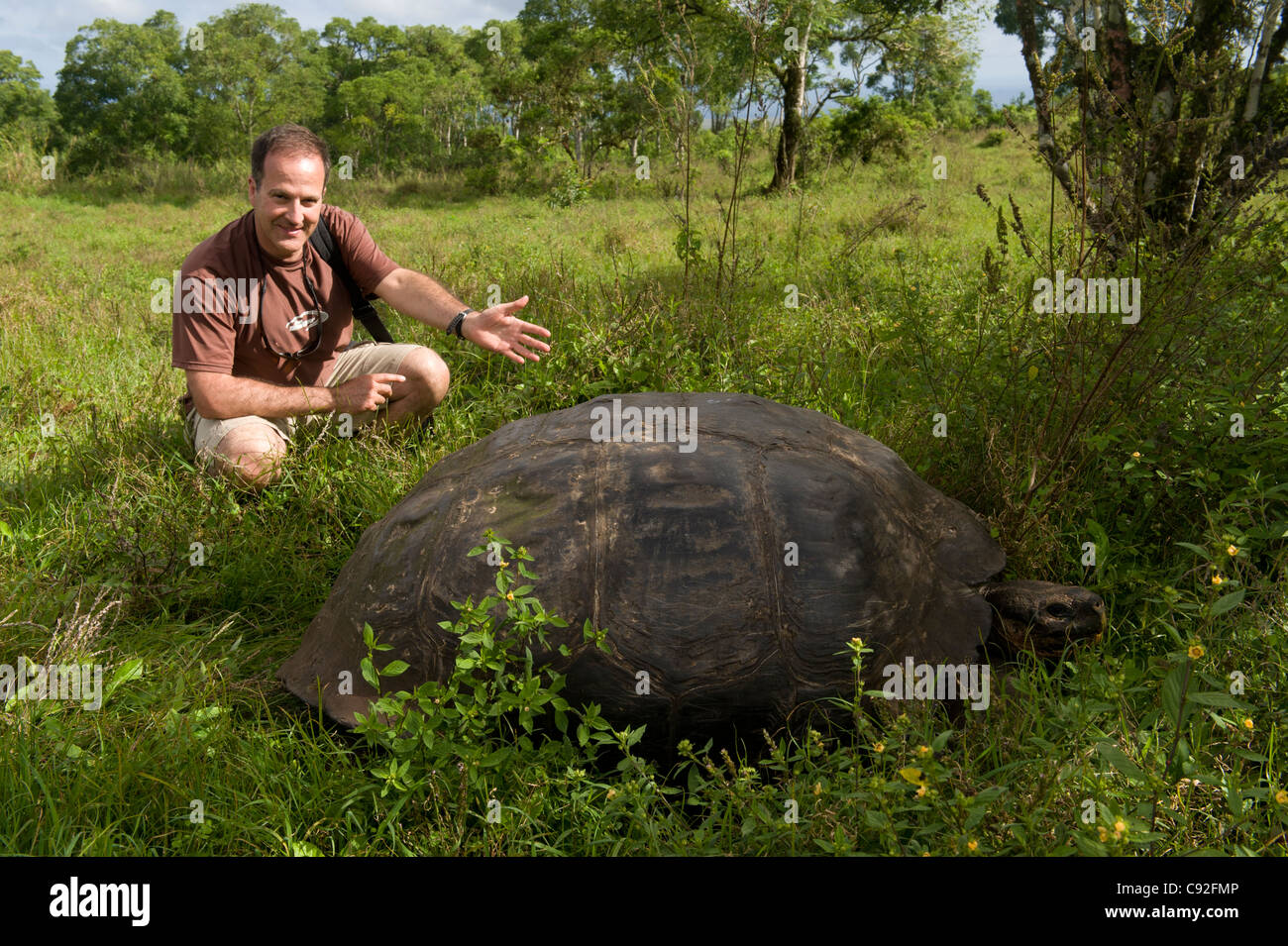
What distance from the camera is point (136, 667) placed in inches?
122

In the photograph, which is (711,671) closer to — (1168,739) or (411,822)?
(411,822)

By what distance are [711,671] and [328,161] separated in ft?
12.3

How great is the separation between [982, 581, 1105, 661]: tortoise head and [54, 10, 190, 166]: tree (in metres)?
34.8

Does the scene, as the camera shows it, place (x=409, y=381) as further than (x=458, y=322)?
Yes

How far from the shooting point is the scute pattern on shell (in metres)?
2.63

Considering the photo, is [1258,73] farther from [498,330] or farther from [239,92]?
[239,92]

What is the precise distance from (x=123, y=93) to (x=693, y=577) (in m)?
50.5

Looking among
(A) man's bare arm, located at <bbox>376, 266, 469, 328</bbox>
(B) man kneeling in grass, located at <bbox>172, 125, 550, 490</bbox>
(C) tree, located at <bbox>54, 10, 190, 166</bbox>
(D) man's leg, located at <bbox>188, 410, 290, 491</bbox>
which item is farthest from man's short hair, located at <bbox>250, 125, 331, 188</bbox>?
(C) tree, located at <bbox>54, 10, 190, 166</bbox>

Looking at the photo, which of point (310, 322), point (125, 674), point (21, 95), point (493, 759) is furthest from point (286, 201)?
point (21, 95)

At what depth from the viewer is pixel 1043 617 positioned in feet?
9.75

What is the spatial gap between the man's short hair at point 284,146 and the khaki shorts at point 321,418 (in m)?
0.98

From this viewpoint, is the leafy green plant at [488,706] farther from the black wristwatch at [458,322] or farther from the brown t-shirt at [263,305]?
the brown t-shirt at [263,305]

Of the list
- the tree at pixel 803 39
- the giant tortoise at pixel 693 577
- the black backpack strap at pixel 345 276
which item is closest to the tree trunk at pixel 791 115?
the tree at pixel 803 39

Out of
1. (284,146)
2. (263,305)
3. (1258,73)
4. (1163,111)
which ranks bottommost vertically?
(263,305)
